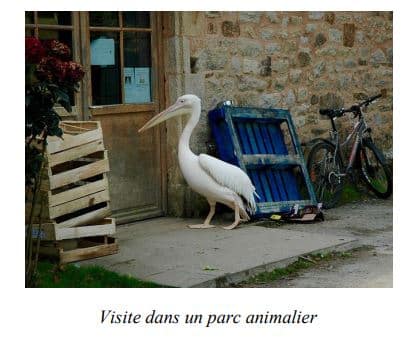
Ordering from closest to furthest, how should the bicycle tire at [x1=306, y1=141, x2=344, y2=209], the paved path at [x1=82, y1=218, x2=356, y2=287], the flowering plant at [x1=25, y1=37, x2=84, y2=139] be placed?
the flowering plant at [x1=25, y1=37, x2=84, y2=139]
the paved path at [x1=82, y1=218, x2=356, y2=287]
the bicycle tire at [x1=306, y1=141, x2=344, y2=209]

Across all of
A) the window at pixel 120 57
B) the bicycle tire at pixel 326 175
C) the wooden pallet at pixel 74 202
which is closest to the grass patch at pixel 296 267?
the wooden pallet at pixel 74 202

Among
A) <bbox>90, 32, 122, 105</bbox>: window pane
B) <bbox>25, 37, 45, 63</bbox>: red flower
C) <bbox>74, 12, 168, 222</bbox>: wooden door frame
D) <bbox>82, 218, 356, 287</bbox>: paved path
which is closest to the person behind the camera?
<bbox>25, 37, 45, 63</bbox>: red flower

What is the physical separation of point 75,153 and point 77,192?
28 centimetres

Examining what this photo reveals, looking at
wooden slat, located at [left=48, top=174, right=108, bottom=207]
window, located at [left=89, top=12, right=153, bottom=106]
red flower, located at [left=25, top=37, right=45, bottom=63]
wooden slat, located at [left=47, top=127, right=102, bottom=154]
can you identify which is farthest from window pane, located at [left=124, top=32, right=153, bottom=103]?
red flower, located at [left=25, top=37, right=45, bottom=63]

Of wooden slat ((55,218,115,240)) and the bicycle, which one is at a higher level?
the bicycle

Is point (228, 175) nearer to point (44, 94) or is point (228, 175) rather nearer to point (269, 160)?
point (269, 160)

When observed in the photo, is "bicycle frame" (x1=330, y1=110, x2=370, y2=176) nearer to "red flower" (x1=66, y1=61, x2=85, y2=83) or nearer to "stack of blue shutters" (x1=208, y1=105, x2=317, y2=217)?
"stack of blue shutters" (x1=208, y1=105, x2=317, y2=217)

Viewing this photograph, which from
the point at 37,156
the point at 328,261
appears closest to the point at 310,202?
the point at 328,261

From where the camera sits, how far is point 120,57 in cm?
660

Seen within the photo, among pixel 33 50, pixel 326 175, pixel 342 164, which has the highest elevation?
pixel 33 50

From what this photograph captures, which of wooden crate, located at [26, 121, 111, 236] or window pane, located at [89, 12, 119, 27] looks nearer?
wooden crate, located at [26, 121, 111, 236]

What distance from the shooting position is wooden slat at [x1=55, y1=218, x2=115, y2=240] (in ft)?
16.6

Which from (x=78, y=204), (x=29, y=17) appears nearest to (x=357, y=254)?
(x=78, y=204)

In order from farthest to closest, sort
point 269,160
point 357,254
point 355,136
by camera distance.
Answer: point 355,136, point 269,160, point 357,254
